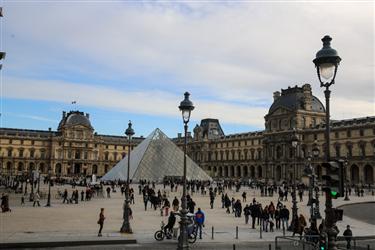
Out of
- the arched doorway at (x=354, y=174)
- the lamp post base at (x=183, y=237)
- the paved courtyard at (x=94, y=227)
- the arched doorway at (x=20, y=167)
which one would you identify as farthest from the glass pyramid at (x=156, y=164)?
the arched doorway at (x=20, y=167)

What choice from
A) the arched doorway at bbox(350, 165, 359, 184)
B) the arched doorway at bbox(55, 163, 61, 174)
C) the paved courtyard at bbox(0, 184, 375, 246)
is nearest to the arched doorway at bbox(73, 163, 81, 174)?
the arched doorway at bbox(55, 163, 61, 174)

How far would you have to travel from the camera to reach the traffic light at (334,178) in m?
6.38

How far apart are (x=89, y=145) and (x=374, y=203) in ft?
265

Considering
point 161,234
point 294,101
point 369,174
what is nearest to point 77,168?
point 294,101

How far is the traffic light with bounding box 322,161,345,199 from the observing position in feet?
20.9

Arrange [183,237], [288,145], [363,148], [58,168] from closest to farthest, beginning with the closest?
[183,237] → [363,148] → [288,145] → [58,168]

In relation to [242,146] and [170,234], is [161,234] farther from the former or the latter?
[242,146]

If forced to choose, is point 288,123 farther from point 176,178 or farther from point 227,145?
point 176,178

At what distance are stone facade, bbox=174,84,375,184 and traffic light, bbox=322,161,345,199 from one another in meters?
44.2

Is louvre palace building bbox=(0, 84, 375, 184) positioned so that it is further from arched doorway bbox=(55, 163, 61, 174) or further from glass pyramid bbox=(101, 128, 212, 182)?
glass pyramid bbox=(101, 128, 212, 182)

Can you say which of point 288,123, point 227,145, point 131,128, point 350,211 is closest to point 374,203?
point 350,211

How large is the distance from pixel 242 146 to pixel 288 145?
1529 cm

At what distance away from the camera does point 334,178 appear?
6414mm

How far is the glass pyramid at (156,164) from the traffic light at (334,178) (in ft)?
135
